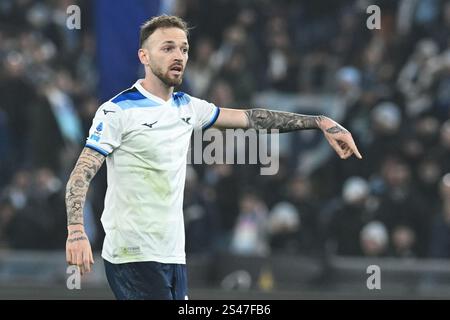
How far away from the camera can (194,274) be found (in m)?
13.9

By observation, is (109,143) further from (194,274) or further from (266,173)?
(266,173)

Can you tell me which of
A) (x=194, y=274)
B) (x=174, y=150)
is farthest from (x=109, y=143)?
(x=194, y=274)

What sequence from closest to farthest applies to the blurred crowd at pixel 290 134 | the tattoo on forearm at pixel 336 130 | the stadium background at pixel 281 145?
the tattoo on forearm at pixel 336 130, the stadium background at pixel 281 145, the blurred crowd at pixel 290 134

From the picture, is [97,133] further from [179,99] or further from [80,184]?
[179,99]

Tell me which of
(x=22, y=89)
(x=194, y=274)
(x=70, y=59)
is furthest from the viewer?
(x=70, y=59)

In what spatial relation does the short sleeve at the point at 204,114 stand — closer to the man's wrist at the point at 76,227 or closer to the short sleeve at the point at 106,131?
the short sleeve at the point at 106,131

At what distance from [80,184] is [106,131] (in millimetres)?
352

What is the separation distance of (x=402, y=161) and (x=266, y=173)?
1754 mm

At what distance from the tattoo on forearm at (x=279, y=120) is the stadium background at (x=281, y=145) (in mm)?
3675

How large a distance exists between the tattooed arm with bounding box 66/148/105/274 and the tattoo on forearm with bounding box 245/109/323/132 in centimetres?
118

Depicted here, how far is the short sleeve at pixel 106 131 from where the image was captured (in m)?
7.12

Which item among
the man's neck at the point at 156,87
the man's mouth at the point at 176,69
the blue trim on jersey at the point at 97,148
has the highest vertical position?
the man's mouth at the point at 176,69

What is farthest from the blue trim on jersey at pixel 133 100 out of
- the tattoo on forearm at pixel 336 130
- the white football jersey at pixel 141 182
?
the tattoo on forearm at pixel 336 130

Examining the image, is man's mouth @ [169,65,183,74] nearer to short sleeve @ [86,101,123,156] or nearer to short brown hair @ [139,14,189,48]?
short brown hair @ [139,14,189,48]
